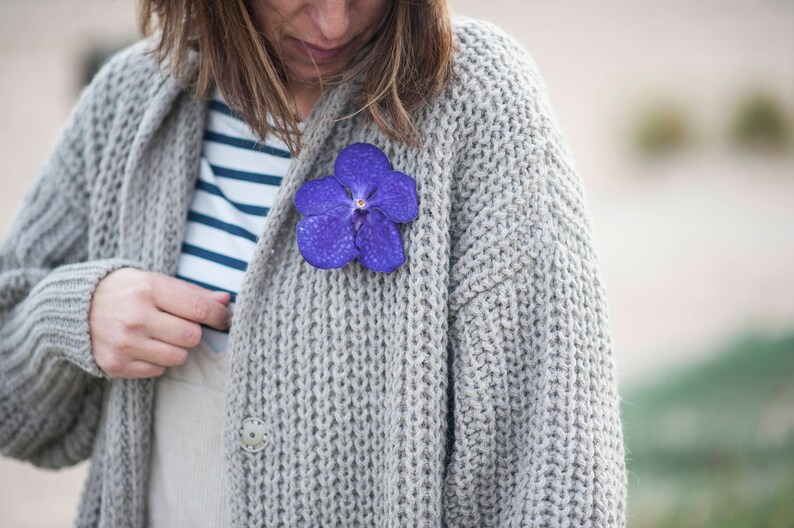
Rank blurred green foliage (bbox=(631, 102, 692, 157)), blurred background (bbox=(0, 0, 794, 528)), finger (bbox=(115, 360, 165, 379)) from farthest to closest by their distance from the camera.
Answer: blurred green foliage (bbox=(631, 102, 692, 157)), blurred background (bbox=(0, 0, 794, 528)), finger (bbox=(115, 360, 165, 379))

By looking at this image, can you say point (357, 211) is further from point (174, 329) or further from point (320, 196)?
point (174, 329)

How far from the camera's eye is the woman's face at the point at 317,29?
121cm

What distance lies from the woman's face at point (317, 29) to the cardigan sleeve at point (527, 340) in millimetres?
221

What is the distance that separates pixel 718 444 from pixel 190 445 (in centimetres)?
235

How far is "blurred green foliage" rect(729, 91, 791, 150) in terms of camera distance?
16.9 feet

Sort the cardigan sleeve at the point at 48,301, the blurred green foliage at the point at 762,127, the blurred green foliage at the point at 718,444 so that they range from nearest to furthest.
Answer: the cardigan sleeve at the point at 48,301 → the blurred green foliage at the point at 718,444 → the blurred green foliage at the point at 762,127

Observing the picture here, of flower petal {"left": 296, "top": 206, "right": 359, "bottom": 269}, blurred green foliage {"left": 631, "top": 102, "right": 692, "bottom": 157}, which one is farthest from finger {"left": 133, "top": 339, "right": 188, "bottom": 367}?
blurred green foliage {"left": 631, "top": 102, "right": 692, "bottom": 157}

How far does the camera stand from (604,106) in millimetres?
5762

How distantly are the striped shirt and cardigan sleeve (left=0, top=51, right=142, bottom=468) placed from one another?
0.21 meters

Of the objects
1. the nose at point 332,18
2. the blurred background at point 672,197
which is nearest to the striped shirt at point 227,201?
the nose at point 332,18

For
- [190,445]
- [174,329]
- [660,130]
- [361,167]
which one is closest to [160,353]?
[174,329]

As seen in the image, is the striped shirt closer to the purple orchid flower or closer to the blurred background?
the purple orchid flower

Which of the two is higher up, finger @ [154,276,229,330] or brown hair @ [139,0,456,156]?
brown hair @ [139,0,456,156]

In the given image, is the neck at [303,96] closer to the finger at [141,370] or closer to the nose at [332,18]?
the nose at [332,18]
